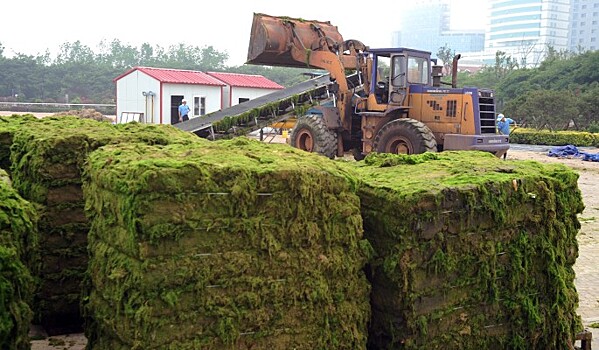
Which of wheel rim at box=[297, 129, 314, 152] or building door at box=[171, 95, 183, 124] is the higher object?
building door at box=[171, 95, 183, 124]

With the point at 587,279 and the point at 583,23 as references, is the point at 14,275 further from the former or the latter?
the point at 583,23

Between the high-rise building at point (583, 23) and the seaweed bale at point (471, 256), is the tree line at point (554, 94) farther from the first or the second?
the high-rise building at point (583, 23)

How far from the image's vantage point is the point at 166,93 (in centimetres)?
3272

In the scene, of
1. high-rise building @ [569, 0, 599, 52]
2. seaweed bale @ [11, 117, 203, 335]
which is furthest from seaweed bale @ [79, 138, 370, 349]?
high-rise building @ [569, 0, 599, 52]

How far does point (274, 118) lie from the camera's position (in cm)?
1784

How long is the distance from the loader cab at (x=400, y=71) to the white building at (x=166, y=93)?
17388 millimetres

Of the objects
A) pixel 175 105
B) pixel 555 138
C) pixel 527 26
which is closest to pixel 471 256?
pixel 175 105

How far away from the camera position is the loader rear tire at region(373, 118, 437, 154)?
14672 mm

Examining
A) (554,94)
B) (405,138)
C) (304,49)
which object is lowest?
(405,138)

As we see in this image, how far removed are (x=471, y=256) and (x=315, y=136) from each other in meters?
12.8

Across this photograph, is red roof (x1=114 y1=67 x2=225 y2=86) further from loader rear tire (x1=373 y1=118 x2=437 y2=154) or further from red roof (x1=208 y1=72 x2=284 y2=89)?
loader rear tire (x1=373 y1=118 x2=437 y2=154)

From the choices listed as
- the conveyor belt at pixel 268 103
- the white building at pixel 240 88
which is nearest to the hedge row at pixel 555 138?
the white building at pixel 240 88

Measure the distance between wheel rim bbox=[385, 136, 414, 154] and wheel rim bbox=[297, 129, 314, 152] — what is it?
8.21 ft

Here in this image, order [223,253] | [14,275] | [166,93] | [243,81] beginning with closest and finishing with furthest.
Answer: [14,275]
[223,253]
[166,93]
[243,81]
